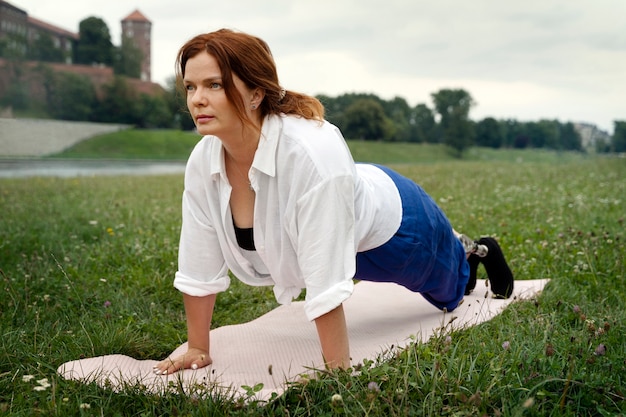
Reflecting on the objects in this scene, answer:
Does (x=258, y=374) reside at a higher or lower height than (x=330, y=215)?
lower

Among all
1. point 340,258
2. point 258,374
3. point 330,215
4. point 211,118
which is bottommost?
point 258,374

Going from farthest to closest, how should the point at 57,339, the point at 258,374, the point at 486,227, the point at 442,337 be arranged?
the point at 486,227
the point at 57,339
the point at 258,374
the point at 442,337

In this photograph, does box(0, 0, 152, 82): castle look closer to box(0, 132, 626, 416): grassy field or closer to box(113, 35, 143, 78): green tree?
box(113, 35, 143, 78): green tree

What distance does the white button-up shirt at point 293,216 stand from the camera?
94.0 inches

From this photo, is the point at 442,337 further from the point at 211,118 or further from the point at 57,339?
Answer: the point at 57,339

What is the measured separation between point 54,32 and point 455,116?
49.0 metres

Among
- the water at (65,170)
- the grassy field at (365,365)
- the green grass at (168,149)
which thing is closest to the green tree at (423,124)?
the green grass at (168,149)

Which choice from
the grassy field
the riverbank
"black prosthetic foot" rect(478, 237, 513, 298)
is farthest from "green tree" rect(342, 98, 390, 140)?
"black prosthetic foot" rect(478, 237, 513, 298)

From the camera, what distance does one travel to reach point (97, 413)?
2.21m

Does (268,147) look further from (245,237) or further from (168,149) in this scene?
(168,149)

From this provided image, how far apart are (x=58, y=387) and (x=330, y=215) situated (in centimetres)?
121

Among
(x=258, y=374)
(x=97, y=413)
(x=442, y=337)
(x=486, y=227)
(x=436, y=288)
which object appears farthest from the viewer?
(x=486, y=227)

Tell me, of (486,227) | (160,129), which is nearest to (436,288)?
(486,227)

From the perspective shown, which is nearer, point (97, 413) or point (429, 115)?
point (97, 413)
